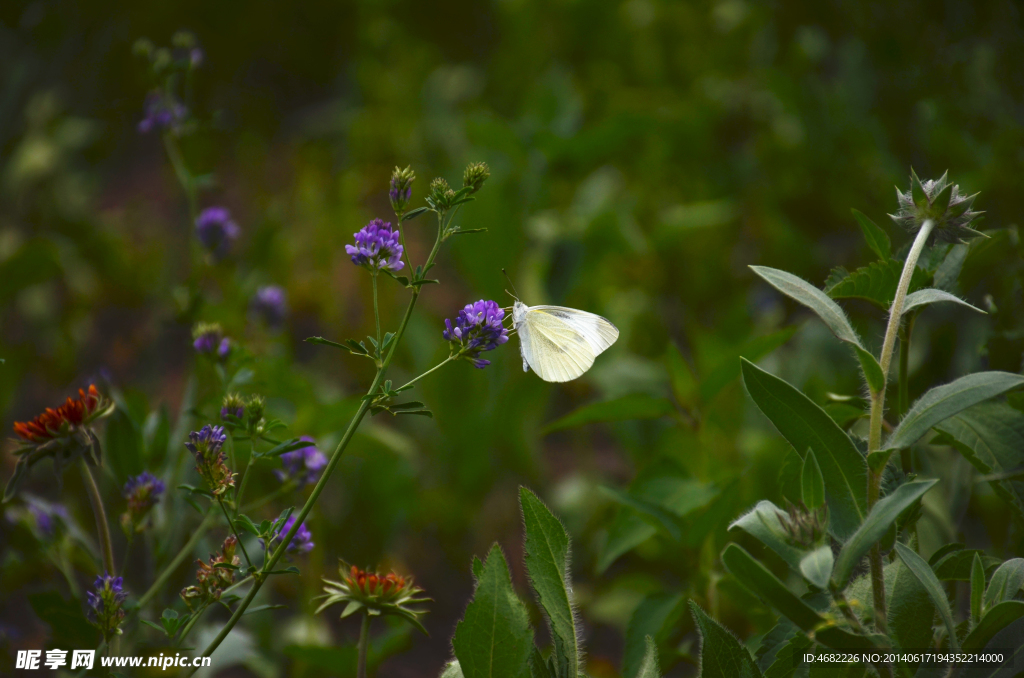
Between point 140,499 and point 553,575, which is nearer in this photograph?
point 553,575

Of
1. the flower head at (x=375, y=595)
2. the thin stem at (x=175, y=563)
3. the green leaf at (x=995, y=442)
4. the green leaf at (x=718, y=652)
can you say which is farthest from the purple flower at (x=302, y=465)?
the green leaf at (x=995, y=442)

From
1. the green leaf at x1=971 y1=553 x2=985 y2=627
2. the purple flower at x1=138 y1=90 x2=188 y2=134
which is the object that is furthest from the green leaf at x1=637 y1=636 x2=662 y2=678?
the purple flower at x1=138 y1=90 x2=188 y2=134

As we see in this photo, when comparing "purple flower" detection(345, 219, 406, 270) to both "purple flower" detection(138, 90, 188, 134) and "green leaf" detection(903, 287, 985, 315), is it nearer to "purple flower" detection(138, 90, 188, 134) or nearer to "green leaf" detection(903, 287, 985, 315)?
"green leaf" detection(903, 287, 985, 315)

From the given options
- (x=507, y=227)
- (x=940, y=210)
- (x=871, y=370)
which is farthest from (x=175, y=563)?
(x=507, y=227)

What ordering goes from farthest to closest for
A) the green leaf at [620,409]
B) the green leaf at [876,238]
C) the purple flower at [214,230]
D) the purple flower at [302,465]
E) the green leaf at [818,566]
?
the purple flower at [214,230], the green leaf at [620,409], the purple flower at [302,465], the green leaf at [876,238], the green leaf at [818,566]

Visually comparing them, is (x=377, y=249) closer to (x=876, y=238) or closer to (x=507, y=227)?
(x=876, y=238)

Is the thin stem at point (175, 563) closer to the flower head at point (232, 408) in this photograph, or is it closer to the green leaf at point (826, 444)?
the flower head at point (232, 408)

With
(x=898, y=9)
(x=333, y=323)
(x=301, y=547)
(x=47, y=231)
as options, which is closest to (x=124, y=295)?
(x=47, y=231)
